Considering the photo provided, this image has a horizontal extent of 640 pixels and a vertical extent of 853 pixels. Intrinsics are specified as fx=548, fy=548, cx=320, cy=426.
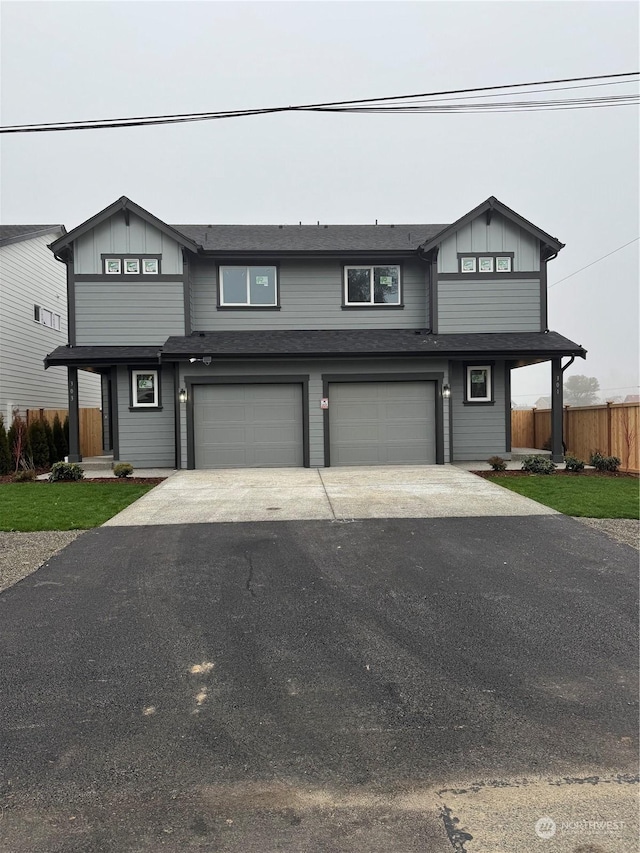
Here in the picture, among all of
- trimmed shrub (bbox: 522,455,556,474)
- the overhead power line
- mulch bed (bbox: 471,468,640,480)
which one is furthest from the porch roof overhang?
the overhead power line

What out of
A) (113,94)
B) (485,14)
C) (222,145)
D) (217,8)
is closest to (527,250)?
(485,14)

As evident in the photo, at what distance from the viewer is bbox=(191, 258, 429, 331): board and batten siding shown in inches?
620

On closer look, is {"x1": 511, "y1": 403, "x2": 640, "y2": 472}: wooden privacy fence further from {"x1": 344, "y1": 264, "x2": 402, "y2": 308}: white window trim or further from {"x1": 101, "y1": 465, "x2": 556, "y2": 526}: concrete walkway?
{"x1": 344, "y1": 264, "x2": 402, "y2": 308}: white window trim

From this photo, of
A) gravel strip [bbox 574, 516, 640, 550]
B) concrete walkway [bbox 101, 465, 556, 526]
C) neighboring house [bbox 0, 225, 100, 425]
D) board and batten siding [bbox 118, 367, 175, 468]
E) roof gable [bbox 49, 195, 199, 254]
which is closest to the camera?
gravel strip [bbox 574, 516, 640, 550]

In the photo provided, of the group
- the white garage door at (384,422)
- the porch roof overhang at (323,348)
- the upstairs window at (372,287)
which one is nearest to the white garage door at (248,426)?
the porch roof overhang at (323,348)

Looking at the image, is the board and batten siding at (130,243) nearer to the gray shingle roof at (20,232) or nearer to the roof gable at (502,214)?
the gray shingle roof at (20,232)

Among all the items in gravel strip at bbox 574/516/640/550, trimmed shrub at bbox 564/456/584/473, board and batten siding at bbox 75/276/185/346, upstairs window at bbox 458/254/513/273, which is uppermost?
upstairs window at bbox 458/254/513/273

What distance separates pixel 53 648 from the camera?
13.7ft

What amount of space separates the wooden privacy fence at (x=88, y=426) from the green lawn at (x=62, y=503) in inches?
233

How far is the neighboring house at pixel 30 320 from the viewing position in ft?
57.7

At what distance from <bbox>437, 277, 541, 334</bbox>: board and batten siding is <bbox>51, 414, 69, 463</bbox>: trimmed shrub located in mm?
12583

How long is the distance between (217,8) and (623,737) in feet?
40.8

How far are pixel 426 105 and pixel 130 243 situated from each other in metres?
9.07

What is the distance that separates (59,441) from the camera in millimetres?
18031
